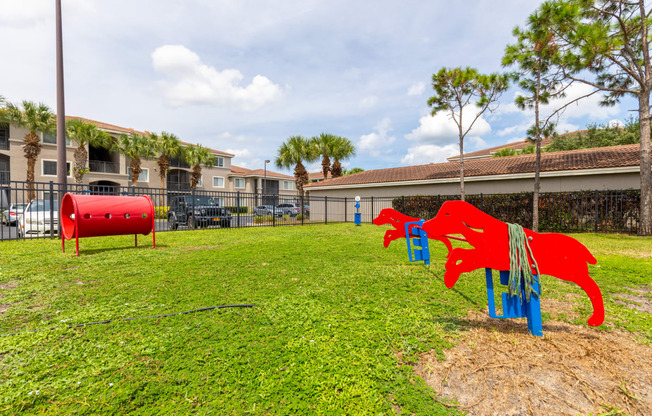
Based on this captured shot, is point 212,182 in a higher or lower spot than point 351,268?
higher

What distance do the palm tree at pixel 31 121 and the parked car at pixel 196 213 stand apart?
19.3 metres

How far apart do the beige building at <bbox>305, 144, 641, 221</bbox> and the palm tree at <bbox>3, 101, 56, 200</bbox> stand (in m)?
25.1

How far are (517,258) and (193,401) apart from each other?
2.90 meters

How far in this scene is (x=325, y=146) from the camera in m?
28.5

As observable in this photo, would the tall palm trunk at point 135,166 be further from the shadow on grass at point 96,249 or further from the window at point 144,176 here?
the shadow on grass at point 96,249

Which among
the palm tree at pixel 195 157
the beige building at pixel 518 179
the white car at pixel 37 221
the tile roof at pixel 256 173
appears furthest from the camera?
the tile roof at pixel 256 173

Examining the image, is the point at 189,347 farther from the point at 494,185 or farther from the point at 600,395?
the point at 494,185

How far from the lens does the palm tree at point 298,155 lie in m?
28.3

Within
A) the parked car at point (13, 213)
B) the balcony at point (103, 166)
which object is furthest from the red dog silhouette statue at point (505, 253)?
the balcony at point (103, 166)

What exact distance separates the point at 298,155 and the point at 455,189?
1586 cm

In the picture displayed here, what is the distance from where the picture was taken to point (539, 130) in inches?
532

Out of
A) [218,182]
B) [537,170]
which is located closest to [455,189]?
[537,170]

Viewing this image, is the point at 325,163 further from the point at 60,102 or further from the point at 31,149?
the point at 31,149

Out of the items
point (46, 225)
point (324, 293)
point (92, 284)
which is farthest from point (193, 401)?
point (46, 225)
